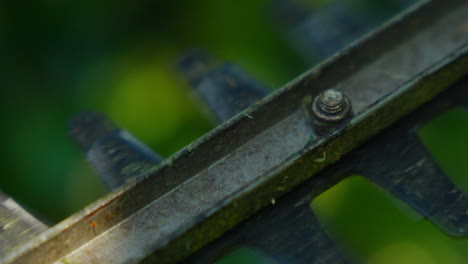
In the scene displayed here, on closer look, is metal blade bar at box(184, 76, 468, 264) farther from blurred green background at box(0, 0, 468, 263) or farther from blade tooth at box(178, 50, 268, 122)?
blurred green background at box(0, 0, 468, 263)

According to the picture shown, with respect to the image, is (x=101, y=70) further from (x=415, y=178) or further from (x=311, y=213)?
(x=415, y=178)

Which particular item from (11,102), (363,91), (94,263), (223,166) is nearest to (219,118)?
(223,166)

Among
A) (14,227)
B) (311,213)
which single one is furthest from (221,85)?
(14,227)

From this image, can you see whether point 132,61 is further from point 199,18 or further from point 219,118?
point 219,118

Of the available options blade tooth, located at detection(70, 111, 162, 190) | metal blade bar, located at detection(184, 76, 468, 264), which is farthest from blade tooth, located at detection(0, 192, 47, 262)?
metal blade bar, located at detection(184, 76, 468, 264)

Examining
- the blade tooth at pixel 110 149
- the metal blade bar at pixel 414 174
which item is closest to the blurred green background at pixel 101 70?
the blade tooth at pixel 110 149

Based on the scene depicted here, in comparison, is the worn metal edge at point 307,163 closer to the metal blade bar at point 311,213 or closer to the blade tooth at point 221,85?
the metal blade bar at point 311,213
